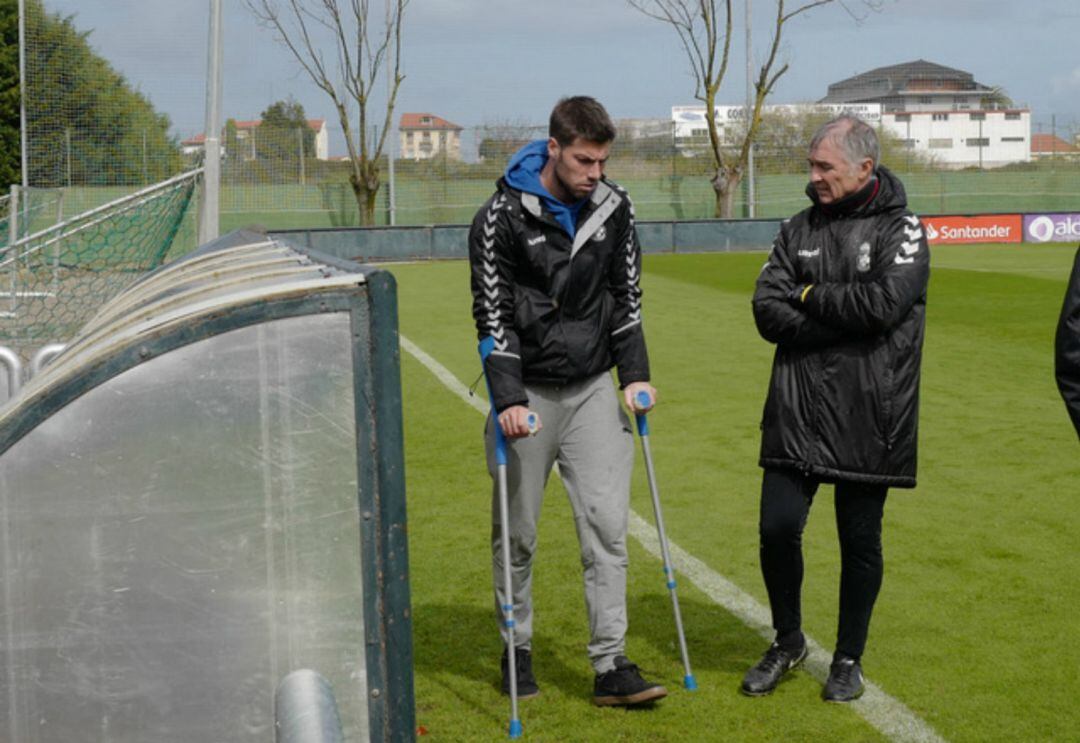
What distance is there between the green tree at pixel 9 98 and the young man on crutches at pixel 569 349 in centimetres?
4976

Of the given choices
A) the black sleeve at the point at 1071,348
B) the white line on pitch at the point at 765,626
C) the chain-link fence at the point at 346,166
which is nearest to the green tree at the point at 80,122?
the chain-link fence at the point at 346,166

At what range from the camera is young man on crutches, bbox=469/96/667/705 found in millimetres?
5055

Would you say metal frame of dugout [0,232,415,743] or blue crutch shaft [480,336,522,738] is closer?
metal frame of dugout [0,232,415,743]

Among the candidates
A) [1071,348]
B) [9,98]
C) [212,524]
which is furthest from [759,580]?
[9,98]

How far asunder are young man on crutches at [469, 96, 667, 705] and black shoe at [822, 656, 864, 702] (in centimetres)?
63

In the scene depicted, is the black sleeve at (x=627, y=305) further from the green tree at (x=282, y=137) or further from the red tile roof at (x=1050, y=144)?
the red tile roof at (x=1050, y=144)

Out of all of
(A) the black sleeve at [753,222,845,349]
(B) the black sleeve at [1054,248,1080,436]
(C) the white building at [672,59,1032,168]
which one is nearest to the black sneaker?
(A) the black sleeve at [753,222,845,349]

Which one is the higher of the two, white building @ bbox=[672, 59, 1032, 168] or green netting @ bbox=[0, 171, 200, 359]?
white building @ bbox=[672, 59, 1032, 168]

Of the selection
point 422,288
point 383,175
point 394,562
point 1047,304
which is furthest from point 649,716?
point 383,175

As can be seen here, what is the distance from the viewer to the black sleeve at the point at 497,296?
5059 millimetres

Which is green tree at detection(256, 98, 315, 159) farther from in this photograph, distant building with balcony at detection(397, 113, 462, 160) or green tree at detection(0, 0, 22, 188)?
green tree at detection(0, 0, 22, 188)

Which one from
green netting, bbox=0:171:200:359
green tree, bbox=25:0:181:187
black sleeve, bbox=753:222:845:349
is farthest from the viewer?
green tree, bbox=25:0:181:187

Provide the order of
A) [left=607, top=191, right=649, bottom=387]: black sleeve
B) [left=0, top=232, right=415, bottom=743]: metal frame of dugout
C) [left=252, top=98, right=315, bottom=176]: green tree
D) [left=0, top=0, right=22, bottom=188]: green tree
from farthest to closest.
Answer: [left=0, top=0, right=22, bottom=188]: green tree < [left=252, top=98, right=315, bottom=176]: green tree < [left=607, top=191, right=649, bottom=387]: black sleeve < [left=0, top=232, right=415, bottom=743]: metal frame of dugout

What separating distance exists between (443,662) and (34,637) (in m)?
2.89
